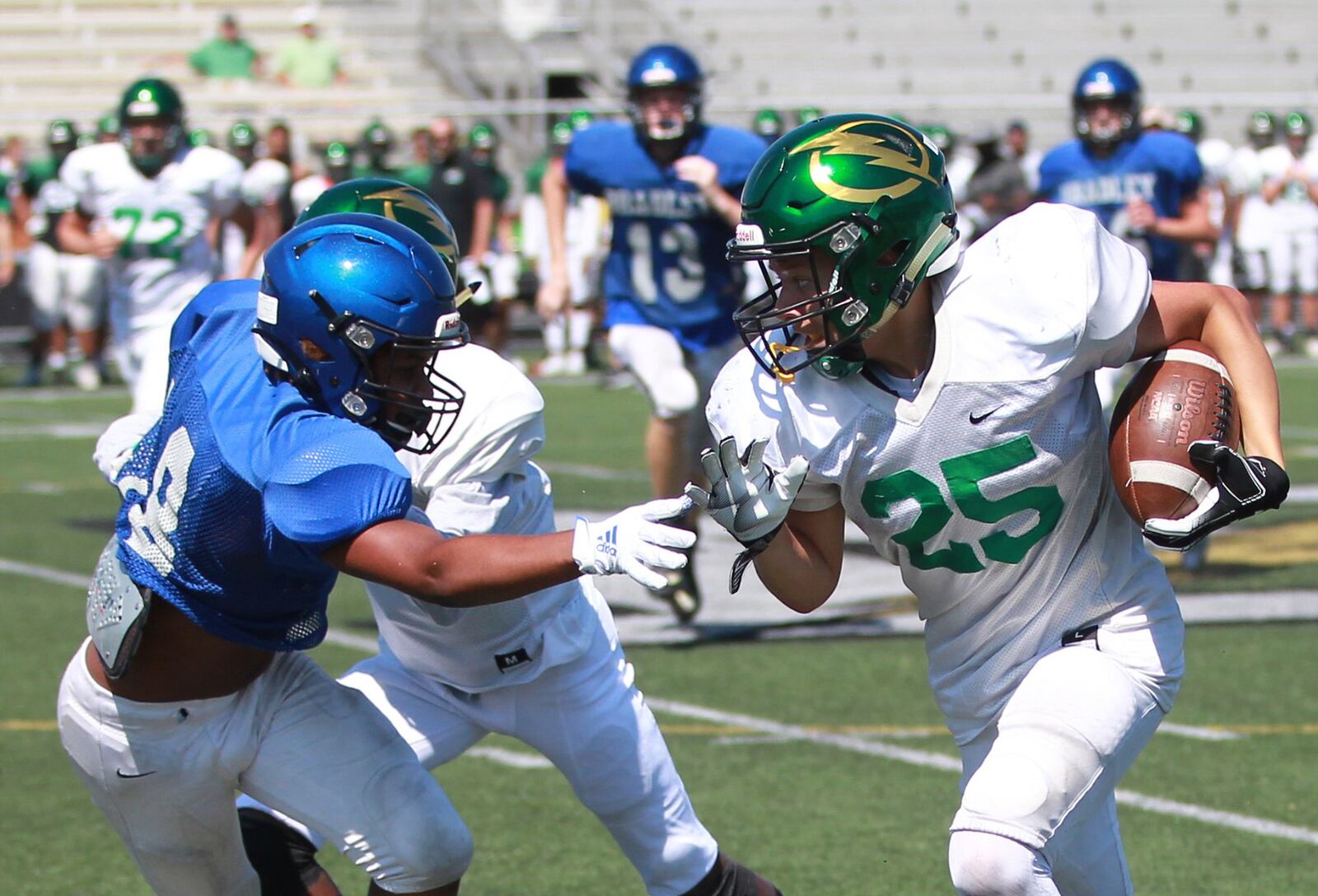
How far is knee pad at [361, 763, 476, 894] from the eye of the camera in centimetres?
317

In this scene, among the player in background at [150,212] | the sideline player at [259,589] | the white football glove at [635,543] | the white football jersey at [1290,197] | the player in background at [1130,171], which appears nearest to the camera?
the white football glove at [635,543]

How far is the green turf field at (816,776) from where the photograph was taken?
4344mm

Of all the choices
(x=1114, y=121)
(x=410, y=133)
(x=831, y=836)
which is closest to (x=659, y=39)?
(x=410, y=133)

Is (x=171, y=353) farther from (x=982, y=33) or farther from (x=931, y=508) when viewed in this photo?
(x=982, y=33)

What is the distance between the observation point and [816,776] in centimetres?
509

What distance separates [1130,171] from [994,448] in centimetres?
544

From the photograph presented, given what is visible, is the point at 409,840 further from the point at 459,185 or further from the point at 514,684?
the point at 459,185

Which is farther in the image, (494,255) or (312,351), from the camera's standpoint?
(494,255)

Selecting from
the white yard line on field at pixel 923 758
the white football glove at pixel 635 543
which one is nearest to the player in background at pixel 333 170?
the white yard line on field at pixel 923 758

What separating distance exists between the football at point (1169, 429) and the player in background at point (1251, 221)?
1427cm

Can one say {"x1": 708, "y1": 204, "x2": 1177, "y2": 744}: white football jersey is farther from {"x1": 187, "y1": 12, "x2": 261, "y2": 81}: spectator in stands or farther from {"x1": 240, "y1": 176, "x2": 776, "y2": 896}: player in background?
{"x1": 187, "y1": 12, "x2": 261, "y2": 81}: spectator in stands

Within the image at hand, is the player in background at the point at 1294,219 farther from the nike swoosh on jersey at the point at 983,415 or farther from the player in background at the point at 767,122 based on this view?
the nike swoosh on jersey at the point at 983,415

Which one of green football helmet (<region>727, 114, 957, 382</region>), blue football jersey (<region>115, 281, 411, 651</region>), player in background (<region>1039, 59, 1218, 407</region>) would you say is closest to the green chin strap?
green football helmet (<region>727, 114, 957, 382</region>)

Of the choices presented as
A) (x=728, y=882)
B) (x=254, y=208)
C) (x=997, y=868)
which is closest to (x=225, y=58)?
(x=254, y=208)
